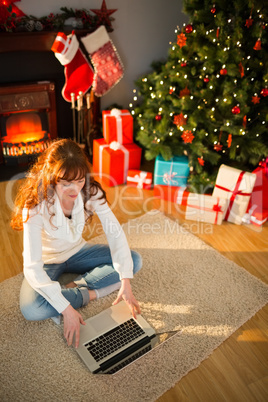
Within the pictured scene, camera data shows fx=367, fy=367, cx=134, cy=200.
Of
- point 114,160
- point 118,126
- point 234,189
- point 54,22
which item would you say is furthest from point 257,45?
point 54,22

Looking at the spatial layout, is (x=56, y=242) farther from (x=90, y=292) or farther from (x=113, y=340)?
(x=113, y=340)

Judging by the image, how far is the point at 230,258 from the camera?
225 centimetres

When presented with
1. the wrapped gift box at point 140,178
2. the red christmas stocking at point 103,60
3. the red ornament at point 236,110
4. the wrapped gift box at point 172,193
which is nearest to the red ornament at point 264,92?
the red ornament at point 236,110

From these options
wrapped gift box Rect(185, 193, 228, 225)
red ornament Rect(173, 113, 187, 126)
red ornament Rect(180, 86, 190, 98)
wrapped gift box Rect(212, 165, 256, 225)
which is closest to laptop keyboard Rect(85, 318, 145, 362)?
wrapped gift box Rect(185, 193, 228, 225)

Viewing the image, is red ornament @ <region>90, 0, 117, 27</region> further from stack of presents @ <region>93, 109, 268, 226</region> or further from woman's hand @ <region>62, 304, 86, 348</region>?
woman's hand @ <region>62, 304, 86, 348</region>

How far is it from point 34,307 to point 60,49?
6.03 feet

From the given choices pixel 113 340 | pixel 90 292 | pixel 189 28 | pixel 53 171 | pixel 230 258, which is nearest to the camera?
pixel 53 171

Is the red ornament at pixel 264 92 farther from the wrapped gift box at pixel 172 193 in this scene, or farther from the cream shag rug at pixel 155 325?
the cream shag rug at pixel 155 325

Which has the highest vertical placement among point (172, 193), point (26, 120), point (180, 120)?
point (180, 120)

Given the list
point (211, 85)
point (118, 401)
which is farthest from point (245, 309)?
point (211, 85)

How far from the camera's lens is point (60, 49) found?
Result: 2623 millimetres

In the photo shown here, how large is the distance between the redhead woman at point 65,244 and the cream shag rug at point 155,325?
12cm

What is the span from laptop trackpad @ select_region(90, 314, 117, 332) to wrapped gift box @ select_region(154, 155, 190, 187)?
1365 mm

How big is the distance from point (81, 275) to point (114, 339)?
0.42 meters
